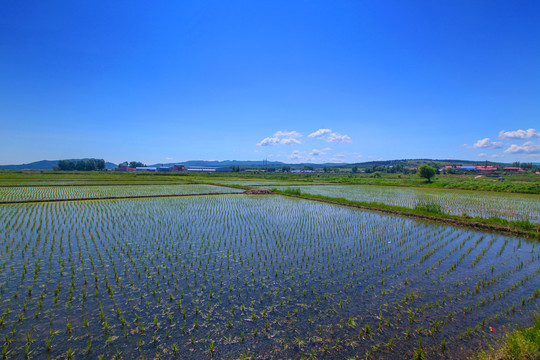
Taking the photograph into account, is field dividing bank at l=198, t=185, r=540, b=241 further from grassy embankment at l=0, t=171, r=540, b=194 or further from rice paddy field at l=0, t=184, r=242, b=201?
grassy embankment at l=0, t=171, r=540, b=194

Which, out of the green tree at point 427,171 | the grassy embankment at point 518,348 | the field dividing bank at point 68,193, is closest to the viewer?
the grassy embankment at point 518,348

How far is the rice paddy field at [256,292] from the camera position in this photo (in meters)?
3.96

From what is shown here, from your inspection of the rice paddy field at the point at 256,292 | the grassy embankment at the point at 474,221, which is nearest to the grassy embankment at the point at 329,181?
the grassy embankment at the point at 474,221

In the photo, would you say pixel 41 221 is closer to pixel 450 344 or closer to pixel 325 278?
pixel 325 278

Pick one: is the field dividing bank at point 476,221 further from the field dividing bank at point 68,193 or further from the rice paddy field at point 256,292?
the field dividing bank at point 68,193

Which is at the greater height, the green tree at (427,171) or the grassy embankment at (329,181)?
the green tree at (427,171)

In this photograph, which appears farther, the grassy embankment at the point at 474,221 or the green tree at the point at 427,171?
the green tree at the point at 427,171

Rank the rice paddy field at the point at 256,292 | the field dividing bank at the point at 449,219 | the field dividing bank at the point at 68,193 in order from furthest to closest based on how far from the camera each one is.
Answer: the field dividing bank at the point at 68,193 → the field dividing bank at the point at 449,219 → the rice paddy field at the point at 256,292

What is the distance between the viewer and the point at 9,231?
10.0m

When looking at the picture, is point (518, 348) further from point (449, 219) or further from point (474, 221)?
point (449, 219)

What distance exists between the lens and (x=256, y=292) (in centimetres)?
554

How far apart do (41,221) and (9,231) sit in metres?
1.87

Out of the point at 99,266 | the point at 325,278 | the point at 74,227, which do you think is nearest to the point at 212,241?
the point at 99,266

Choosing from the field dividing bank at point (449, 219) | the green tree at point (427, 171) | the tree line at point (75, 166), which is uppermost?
the tree line at point (75, 166)
